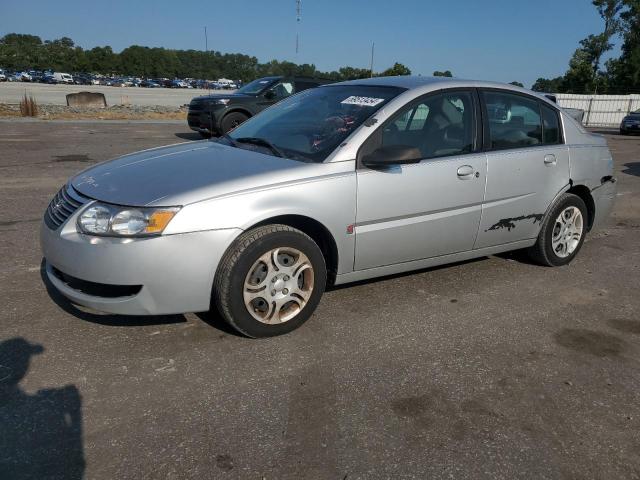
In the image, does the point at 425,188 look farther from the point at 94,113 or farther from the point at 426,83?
the point at 94,113

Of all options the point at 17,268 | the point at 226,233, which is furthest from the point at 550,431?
the point at 17,268

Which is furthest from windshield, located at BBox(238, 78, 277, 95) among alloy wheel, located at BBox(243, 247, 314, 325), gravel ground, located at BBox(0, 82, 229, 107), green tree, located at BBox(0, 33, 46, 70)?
green tree, located at BBox(0, 33, 46, 70)

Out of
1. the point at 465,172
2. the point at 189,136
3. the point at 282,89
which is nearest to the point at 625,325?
the point at 465,172

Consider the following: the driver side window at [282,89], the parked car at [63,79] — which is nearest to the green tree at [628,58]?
the driver side window at [282,89]

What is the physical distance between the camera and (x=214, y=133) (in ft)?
44.1

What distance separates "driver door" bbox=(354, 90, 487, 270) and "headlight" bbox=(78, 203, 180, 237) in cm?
126

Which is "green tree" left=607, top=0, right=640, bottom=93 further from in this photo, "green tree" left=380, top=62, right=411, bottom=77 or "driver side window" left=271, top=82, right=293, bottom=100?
"driver side window" left=271, top=82, right=293, bottom=100

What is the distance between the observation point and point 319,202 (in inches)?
133

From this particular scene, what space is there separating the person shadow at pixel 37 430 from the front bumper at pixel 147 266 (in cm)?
52

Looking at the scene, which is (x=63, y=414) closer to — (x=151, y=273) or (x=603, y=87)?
(x=151, y=273)

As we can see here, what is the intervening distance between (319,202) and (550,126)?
2531mm

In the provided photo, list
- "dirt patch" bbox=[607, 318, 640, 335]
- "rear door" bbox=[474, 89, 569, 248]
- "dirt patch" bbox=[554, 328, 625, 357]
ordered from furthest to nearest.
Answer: "rear door" bbox=[474, 89, 569, 248]
"dirt patch" bbox=[607, 318, 640, 335]
"dirt patch" bbox=[554, 328, 625, 357]

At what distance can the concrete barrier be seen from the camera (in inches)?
1040

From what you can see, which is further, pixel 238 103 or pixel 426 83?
pixel 238 103
